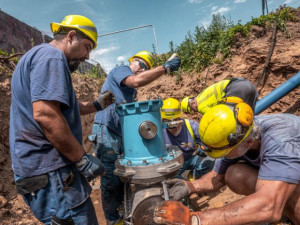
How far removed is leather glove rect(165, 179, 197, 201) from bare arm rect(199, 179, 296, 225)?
1.87ft

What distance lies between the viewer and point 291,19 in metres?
5.20

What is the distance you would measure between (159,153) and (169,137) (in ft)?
4.28

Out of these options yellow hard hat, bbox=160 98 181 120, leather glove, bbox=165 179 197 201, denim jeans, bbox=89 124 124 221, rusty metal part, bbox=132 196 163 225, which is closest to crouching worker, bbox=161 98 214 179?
yellow hard hat, bbox=160 98 181 120

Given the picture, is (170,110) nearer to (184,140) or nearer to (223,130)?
(184,140)

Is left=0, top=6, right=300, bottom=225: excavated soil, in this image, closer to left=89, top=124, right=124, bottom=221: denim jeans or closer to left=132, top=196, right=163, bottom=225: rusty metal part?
left=89, top=124, right=124, bottom=221: denim jeans

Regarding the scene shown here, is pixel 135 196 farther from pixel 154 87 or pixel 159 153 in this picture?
pixel 154 87

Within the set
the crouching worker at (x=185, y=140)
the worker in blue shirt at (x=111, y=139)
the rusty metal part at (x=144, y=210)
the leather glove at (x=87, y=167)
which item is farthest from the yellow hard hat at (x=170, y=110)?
the leather glove at (x=87, y=167)

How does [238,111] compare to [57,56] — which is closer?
[57,56]

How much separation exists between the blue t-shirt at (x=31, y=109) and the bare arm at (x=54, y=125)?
0.07m

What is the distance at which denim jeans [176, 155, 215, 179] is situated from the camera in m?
3.23

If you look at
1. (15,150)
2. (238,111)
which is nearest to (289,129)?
(238,111)

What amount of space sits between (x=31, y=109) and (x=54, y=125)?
0.81ft

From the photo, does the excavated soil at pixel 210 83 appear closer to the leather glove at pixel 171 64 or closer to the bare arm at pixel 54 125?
the leather glove at pixel 171 64

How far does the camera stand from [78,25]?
173 cm
